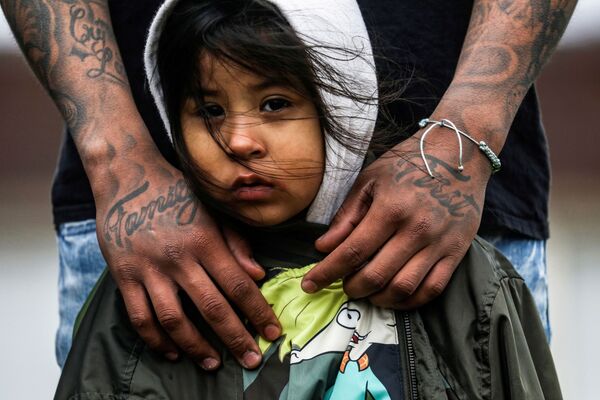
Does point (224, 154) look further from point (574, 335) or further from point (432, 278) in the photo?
point (574, 335)

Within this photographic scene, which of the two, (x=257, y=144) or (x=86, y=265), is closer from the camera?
(x=257, y=144)

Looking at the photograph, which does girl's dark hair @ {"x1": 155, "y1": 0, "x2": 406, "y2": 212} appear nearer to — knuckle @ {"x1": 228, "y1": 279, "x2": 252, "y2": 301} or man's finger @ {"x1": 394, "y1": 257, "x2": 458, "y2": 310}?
knuckle @ {"x1": 228, "y1": 279, "x2": 252, "y2": 301}

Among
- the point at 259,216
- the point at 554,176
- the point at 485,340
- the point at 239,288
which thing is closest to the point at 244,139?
the point at 259,216

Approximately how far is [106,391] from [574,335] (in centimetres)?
443

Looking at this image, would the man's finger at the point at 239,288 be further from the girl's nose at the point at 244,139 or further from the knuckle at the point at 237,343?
the girl's nose at the point at 244,139

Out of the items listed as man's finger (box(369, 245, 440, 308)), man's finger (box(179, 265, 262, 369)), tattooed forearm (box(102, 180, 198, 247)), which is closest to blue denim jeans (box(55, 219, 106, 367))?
tattooed forearm (box(102, 180, 198, 247))

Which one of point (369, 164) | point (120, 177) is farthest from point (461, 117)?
point (120, 177)

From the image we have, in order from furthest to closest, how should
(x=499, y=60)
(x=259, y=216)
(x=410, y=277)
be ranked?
(x=499, y=60) → (x=259, y=216) → (x=410, y=277)

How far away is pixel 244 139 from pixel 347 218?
21 cm

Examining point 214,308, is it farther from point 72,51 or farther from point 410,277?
point 72,51

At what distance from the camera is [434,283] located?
5.04 ft

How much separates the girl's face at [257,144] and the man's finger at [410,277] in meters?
0.23

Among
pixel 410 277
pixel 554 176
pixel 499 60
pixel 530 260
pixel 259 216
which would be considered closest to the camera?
pixel 410 277

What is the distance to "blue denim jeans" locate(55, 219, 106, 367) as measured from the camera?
6.33 ft
